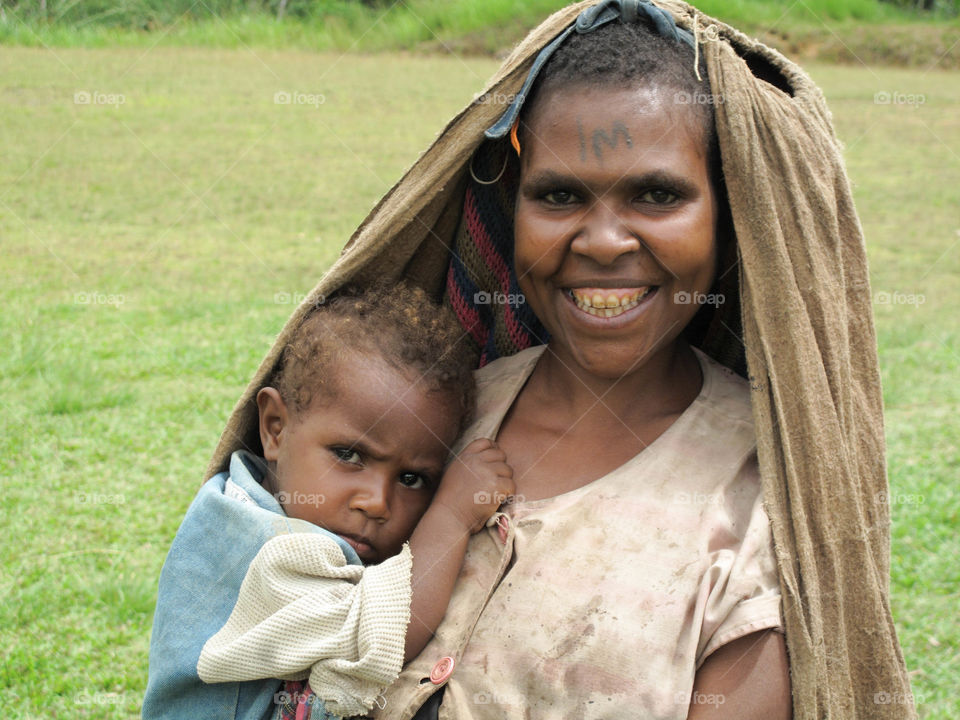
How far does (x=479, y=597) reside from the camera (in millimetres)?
1849

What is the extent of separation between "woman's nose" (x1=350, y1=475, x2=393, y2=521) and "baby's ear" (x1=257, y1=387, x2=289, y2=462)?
0.74 feet

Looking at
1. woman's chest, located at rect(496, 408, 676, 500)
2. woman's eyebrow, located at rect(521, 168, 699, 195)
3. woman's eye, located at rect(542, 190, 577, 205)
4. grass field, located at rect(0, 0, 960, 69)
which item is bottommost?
grass field, located at rect(0, 0, 960, 69)

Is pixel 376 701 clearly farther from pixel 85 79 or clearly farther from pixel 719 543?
pixel 85 79

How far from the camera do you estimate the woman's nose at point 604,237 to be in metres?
1.80

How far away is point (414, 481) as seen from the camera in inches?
85.4

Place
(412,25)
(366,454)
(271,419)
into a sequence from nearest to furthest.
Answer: (366,454) → (271,419) → (412,25)

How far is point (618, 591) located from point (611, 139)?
758 mm

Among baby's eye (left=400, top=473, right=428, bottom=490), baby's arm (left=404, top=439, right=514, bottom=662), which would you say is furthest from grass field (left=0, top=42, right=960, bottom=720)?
baby's arm (left=404, top=439, right=514, bottom=662)

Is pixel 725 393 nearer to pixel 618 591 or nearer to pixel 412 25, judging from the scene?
pixel 618 591

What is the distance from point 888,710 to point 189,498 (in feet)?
9.34

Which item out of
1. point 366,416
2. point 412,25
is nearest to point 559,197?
point 366,416

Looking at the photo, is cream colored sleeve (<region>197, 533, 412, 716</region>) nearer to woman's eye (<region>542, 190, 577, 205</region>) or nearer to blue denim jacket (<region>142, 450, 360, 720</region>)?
blue denim jacket (<region>142, 450, 360, 720</region>)

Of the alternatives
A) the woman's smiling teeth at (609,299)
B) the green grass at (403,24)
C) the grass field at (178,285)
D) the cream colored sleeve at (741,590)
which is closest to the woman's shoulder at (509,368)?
the woman's smiling teeth at (609,299)

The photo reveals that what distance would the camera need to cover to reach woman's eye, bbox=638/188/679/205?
5.98 ft
